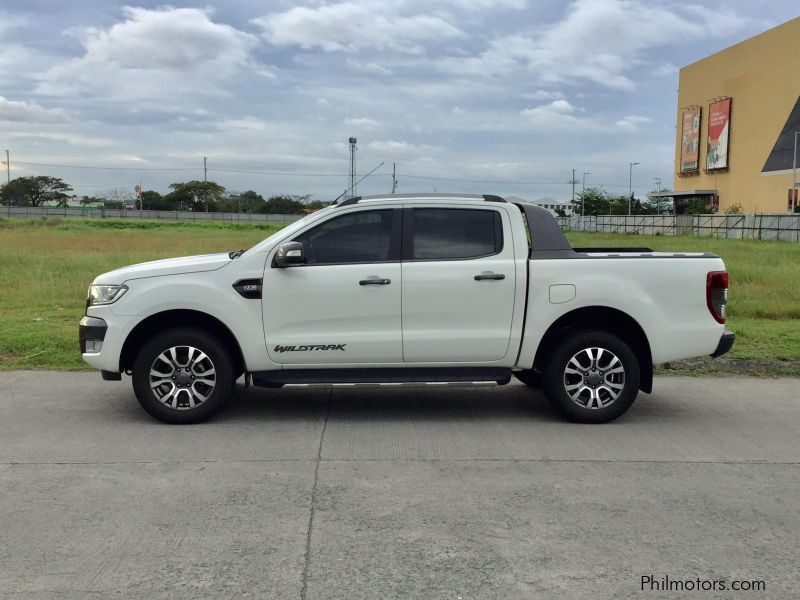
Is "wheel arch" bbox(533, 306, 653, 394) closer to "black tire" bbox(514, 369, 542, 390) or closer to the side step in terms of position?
the side step

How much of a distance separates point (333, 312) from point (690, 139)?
7953 centimetres

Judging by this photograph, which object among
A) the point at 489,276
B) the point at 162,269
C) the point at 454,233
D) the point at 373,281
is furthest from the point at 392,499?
the point at 162,269

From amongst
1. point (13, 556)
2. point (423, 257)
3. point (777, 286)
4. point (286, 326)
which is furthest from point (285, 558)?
point (777, 286)

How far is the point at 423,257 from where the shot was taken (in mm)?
6527

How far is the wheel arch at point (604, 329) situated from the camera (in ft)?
21.7

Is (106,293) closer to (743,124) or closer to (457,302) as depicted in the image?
(457,302)

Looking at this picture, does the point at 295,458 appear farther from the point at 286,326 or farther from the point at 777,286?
the point at 777,286

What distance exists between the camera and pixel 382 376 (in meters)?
6.48

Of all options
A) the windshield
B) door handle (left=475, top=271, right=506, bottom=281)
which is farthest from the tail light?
the windshield

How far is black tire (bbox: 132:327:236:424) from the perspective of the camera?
6.37 m

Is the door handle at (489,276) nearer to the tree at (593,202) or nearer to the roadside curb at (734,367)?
the roadside curb at (734,367)

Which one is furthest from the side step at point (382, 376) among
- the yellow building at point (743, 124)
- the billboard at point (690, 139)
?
the billboard at point (690, 139)

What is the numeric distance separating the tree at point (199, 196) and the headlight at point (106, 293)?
118m

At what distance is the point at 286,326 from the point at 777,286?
11197mm
